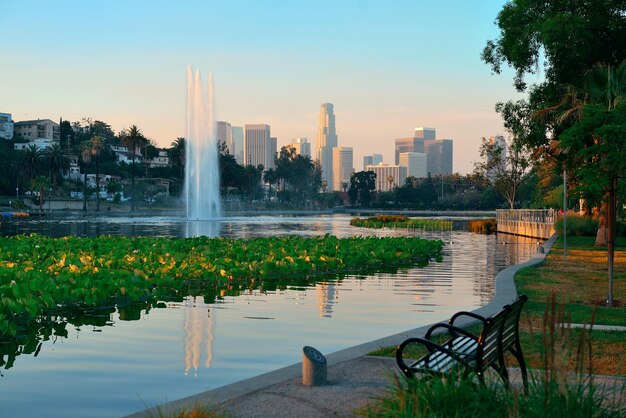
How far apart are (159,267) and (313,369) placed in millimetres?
14319

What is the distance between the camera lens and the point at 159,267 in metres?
22.5

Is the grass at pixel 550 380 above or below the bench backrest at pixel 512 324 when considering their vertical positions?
below

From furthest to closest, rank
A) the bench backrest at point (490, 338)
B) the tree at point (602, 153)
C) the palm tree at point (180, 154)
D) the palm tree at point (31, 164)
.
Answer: the palm tree at point (180, 154) < the palm tree at point (31, 164) < the tree at point (602, 153) < the bench backrest at point (490, 338)

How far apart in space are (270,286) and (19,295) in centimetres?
820

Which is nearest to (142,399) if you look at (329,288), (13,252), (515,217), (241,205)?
(329,288)

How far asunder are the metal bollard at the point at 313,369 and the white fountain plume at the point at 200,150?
65.3 meters

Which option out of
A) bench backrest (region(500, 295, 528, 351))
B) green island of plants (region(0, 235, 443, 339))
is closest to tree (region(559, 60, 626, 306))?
bench backrest (region(500, 295, 528, 351))

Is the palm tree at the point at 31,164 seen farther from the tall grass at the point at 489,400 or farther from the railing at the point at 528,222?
the tall grass at the point at 489,400

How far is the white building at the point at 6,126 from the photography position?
625 ft

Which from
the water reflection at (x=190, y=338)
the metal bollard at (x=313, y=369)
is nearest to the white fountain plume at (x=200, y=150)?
the water reflection at (x=190, y=338)

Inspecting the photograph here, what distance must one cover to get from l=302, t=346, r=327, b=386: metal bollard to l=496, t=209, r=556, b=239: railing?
145ft

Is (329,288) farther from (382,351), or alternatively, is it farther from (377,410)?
(377,410)

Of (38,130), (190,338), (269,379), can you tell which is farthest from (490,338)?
(38,130)

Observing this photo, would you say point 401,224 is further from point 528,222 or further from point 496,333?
point 496,333
